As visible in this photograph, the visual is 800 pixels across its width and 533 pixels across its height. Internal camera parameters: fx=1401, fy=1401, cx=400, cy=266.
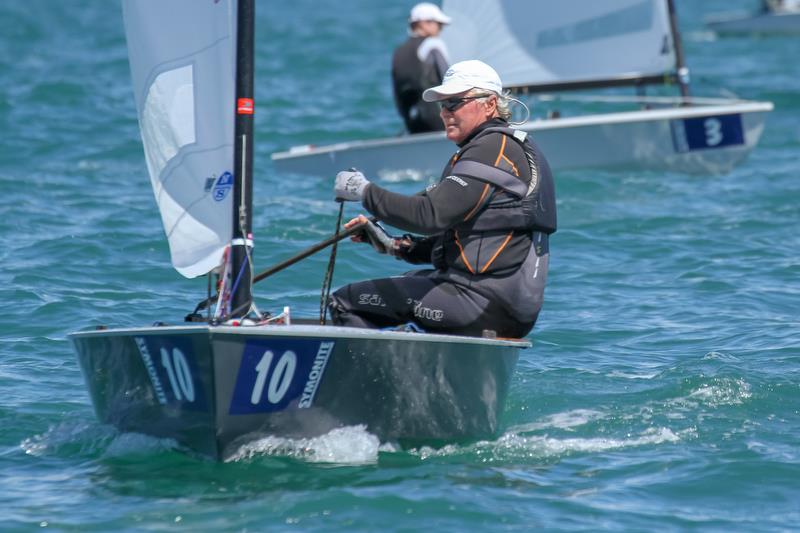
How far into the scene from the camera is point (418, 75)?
10.6 metres

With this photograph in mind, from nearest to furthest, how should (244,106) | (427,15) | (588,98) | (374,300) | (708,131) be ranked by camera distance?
1. (244,106)
2. (374,300)
3. (427,15)
4. (708,131)
5. (588,98)

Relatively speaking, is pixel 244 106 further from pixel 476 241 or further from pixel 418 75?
pixel 418 75

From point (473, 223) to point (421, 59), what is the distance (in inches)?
234

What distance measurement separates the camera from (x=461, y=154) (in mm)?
4773

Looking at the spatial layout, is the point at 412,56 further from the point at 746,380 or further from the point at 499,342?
the point at 499,342

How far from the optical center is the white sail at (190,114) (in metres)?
4.66

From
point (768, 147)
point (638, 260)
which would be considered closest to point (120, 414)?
point (638, 260)

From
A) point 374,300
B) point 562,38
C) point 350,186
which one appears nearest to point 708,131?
point 562,38

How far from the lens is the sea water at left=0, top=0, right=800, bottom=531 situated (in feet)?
14.5

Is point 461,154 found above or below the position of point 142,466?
above

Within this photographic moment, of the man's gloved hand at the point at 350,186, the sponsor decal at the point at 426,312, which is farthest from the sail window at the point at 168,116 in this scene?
the sponsor decal at the point at 426,312

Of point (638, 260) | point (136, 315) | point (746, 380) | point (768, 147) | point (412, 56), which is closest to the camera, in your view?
point (746, 380)

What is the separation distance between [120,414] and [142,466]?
0.19 metres

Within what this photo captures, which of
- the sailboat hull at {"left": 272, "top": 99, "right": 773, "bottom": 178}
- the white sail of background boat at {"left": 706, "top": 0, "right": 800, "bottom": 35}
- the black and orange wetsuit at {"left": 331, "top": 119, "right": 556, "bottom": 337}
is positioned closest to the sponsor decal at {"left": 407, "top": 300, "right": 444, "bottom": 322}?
the black and orange wetsuit at {"left": 331, "top": 119, "right": 556, "bottom": 337}
